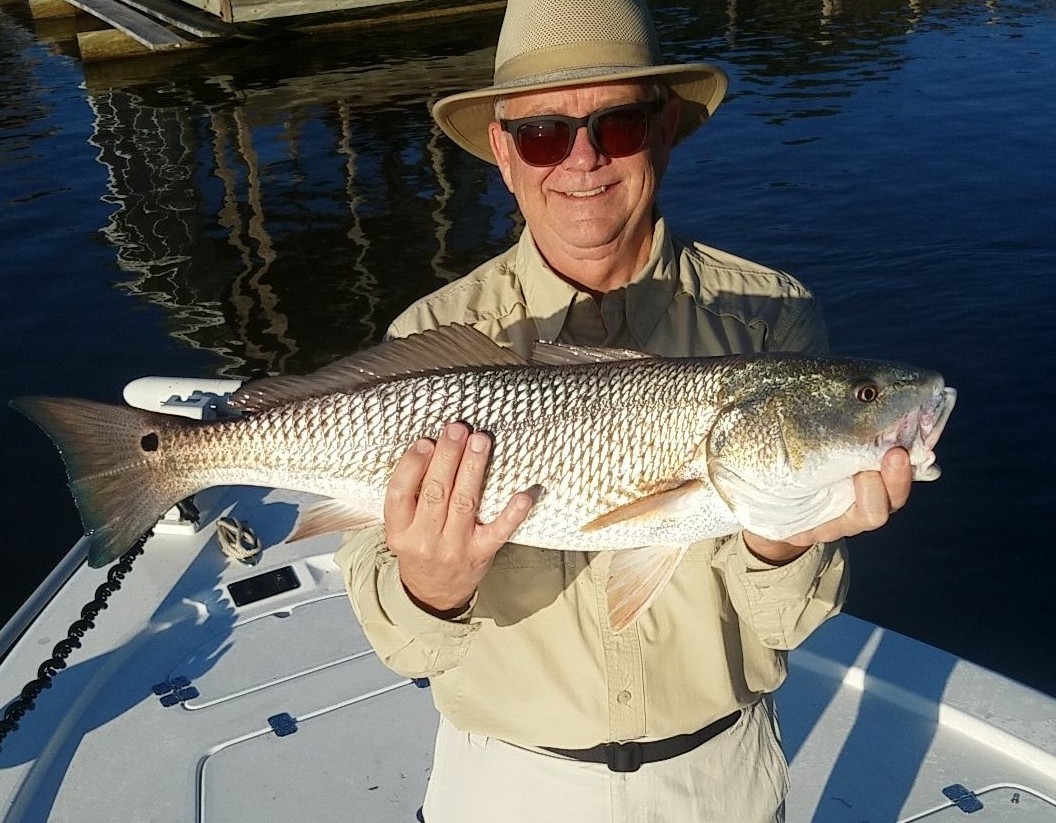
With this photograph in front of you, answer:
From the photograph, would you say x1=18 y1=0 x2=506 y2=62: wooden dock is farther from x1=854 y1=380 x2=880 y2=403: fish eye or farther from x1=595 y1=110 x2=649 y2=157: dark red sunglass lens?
x1=854 y1=380 x2=880 y2=403: fish eye

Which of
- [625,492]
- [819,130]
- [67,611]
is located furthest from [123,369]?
[819,130]

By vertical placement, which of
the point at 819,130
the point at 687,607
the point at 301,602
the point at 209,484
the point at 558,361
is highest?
the point at 558,361

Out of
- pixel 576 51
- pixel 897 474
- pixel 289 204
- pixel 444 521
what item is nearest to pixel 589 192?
pixel 576 51

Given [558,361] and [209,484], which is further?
[209,484]

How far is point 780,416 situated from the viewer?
2.59 meters

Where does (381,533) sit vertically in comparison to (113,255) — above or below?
above

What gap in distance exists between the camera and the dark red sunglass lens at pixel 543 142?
Answer: 9.18 feet

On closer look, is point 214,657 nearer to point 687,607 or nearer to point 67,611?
point 67,611

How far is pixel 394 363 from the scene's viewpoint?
2.74m

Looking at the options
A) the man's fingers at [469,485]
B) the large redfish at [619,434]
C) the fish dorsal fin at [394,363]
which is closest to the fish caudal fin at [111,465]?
the large redfish at [619,434]

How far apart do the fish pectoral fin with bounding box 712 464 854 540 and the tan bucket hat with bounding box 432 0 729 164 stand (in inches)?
44.9

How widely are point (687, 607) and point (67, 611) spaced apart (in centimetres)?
286

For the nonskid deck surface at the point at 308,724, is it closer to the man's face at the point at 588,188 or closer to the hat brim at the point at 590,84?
the man's face at the point at 588,188

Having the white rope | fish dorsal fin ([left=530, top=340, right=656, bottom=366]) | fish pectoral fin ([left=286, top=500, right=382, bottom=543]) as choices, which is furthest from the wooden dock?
fish dorsal fin ([left=530, top=340, right=656, bottom=366])
